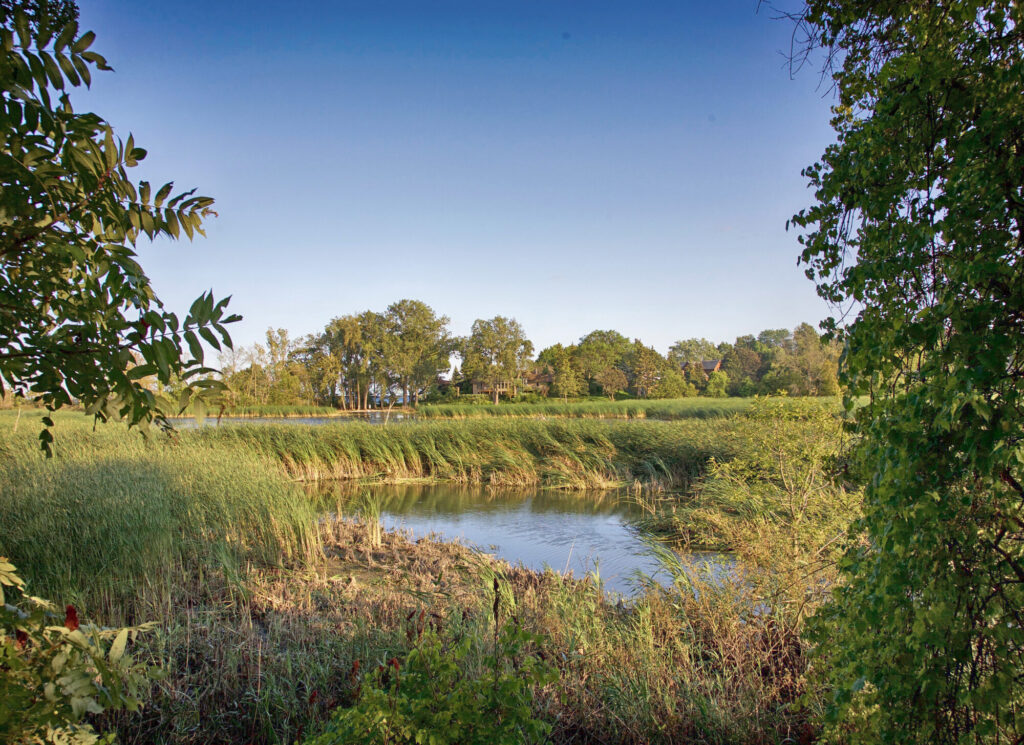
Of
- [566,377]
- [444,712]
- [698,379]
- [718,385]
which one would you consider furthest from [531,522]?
A: [698,379]

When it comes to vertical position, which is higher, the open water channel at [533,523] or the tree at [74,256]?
the tree at [74,256]

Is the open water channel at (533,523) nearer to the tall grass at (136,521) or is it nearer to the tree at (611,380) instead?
the tall grass at (136,521)

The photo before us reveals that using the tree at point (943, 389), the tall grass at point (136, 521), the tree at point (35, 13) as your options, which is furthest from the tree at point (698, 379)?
the tree at point (35, 13)

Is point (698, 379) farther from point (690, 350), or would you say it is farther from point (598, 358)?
point (690, 350)

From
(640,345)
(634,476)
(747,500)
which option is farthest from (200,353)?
(640,345)

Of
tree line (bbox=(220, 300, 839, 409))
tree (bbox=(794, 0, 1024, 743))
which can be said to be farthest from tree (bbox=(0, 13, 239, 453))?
tree line (bbox=(220, 300, 839, 409))

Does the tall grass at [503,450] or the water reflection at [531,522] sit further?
the tall grass at [503,450]

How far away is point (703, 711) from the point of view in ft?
9.75

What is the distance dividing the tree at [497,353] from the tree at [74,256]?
61.1 meters

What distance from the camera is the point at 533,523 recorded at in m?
9.68

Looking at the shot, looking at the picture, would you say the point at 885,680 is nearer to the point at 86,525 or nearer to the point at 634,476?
the point at 86,525

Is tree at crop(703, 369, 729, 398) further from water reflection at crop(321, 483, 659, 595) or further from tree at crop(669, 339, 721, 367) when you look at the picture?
water reflection at crop(321, 483, 659, 595)

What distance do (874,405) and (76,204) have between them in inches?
89.4

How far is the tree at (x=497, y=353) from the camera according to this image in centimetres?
6297
